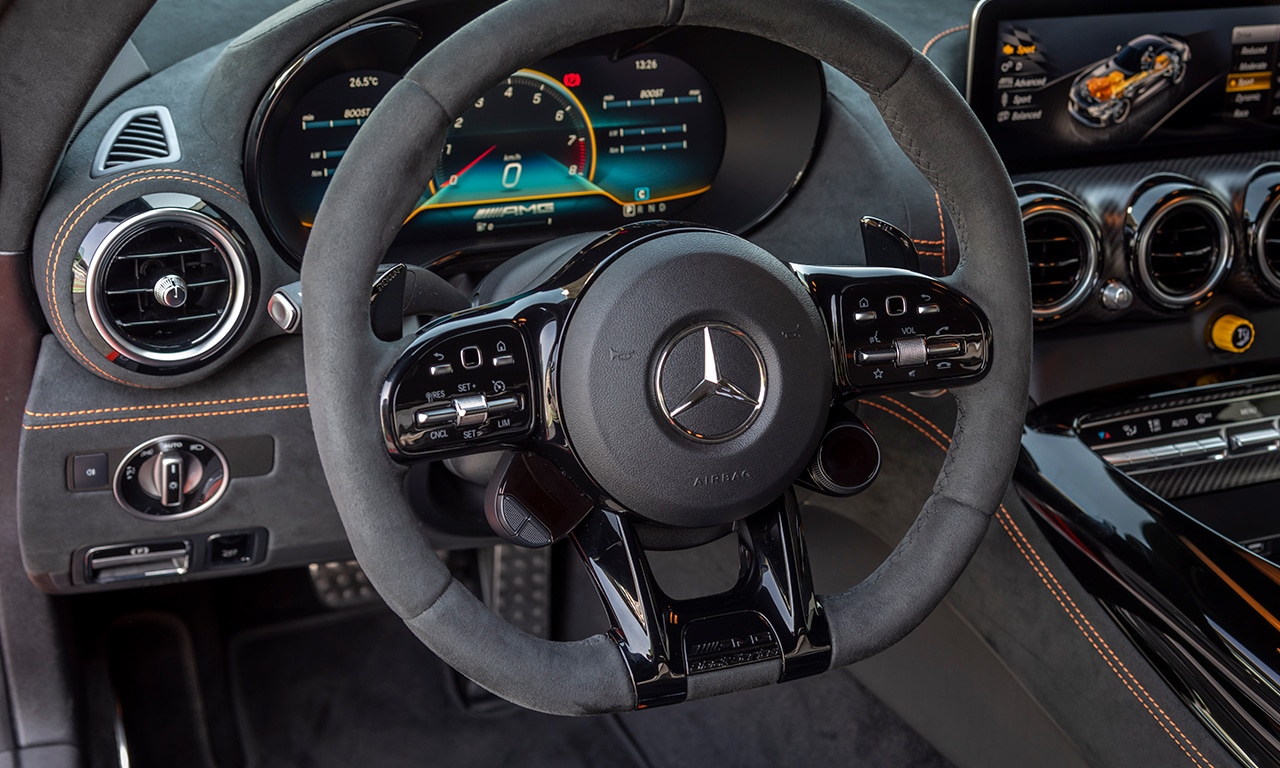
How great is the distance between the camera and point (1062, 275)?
1670 millimetres

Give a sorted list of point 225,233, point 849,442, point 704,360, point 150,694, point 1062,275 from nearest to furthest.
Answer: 1. point 704,360
2. point 849,442
3. point 225,233
4. point 1062,275
5. point 150,694

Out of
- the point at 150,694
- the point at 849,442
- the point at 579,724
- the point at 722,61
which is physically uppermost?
the point at 722,61

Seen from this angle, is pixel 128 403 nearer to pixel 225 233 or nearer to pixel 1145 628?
pixel 225 233

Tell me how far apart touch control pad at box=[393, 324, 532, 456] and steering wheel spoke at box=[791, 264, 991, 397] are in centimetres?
29

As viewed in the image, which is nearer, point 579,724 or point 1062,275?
point 1062,275

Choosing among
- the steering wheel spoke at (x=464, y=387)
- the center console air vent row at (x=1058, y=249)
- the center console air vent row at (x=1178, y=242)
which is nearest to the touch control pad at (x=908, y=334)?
the steering wheel spoke at (x=464, y=387)

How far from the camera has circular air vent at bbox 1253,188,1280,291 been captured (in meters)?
1.75

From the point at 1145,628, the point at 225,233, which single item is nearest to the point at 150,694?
the point at 225,233

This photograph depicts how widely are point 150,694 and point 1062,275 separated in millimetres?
1694

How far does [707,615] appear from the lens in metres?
0.98

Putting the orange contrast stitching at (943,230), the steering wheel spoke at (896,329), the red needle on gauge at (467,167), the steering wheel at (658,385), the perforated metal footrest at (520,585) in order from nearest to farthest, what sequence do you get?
1. the steering wheel at (658,385)
2. the steering wheel spoke at (896,329)
3. the red needle on gauge at (467,167)
4. the orange contrast stitching at (943,230)
5. the perforated metal footrest at (520,585)

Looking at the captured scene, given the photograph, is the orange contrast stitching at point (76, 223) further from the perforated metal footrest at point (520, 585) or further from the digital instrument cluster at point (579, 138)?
the perforated metal footrest at point (520, 585)

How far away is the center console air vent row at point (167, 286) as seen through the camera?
47.6 inches

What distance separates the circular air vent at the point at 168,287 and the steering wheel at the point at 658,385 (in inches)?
17.8
